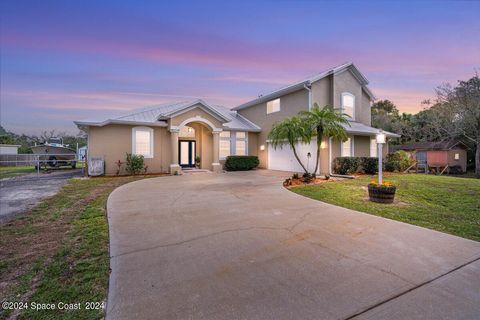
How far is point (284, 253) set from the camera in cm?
351

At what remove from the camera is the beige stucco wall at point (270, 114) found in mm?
15650

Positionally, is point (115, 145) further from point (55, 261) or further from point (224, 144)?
point (55, 261)

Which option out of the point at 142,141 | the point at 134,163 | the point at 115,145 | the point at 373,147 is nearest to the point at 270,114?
the point at 373,147

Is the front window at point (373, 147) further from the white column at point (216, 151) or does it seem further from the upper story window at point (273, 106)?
the white column at point (216, 151)

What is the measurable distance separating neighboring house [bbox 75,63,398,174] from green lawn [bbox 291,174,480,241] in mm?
5733

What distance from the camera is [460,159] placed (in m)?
26.6

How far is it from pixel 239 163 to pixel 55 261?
14455 mm

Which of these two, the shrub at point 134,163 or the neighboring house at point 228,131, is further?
the neighboring house at point 228,131

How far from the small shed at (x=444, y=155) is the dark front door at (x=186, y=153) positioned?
24033 millimetres

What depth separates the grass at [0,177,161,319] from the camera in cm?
240

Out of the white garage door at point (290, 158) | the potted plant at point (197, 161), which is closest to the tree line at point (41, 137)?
the potted plant at point (197, 161)

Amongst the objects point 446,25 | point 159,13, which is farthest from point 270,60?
point 446,25

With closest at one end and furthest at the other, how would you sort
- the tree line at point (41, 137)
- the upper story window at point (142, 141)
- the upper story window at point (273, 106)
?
1. the upper story window at point (142, 141)
2. the upper story window at point (273, 106)
3. the tree line at point (41, 137)

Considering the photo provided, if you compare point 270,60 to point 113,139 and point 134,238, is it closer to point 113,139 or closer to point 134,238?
point 113,139
